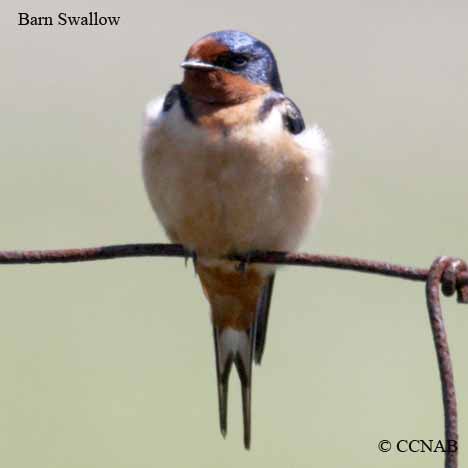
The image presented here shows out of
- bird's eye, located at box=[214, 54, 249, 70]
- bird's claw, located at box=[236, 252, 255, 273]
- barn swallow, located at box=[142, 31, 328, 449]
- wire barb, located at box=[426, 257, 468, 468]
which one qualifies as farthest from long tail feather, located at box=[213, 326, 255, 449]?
wire barb, located at box=[426, 257, 468, 468]

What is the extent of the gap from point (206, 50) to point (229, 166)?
34 cm

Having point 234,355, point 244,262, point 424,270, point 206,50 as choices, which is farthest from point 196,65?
point 424,270

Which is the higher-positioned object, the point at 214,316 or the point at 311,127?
the point at 311,127

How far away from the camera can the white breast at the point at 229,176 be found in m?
2.72

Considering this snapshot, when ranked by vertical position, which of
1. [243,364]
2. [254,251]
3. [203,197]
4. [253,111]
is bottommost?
[243,364]

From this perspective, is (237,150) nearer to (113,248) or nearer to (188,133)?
(188,133)

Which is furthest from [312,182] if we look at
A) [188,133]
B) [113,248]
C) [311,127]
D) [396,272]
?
[396,272]

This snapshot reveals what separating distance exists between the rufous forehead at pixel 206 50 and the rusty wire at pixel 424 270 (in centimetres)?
79

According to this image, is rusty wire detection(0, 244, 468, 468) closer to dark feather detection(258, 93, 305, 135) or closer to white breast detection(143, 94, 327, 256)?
white breast detection(143, 94, 327, 256)

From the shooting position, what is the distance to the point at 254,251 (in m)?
2.93

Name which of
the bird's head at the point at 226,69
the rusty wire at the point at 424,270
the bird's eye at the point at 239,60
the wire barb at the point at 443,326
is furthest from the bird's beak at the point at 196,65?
the wire barb at the point at 443,326

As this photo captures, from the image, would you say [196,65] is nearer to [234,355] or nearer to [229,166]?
[229,166]

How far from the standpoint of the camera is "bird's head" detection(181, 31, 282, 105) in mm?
2828

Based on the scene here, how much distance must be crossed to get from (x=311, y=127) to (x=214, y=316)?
0.60 m
